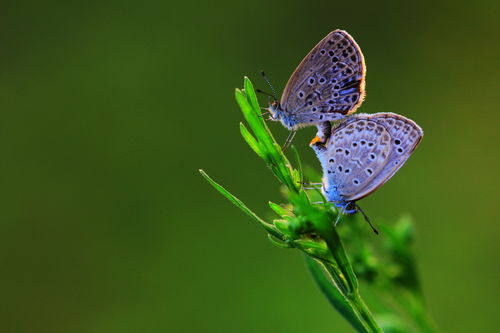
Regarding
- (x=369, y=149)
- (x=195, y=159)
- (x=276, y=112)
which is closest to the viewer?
(x=369, y=149)

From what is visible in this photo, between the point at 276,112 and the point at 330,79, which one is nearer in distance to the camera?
the point at 330,79

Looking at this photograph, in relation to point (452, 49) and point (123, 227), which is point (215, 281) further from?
point (452, 49)

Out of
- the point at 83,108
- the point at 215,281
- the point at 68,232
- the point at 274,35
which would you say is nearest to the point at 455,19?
the point at 274,35

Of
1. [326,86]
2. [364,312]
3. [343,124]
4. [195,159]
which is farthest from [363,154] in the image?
[195,159]

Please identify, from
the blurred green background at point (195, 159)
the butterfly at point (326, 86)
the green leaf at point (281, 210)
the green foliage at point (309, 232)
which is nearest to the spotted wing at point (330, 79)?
the butterfly at point (326, 86)

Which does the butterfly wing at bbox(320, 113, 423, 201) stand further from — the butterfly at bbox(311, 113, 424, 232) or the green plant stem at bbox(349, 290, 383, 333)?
the green plant stem at bbox(349, 290, 383, 333)

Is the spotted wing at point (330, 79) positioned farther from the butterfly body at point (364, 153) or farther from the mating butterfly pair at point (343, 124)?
the butterfly body at point (364, 153)

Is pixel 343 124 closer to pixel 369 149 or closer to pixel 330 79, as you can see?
pixel 369 149
